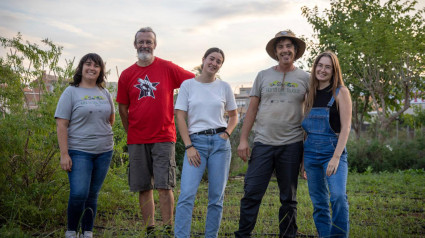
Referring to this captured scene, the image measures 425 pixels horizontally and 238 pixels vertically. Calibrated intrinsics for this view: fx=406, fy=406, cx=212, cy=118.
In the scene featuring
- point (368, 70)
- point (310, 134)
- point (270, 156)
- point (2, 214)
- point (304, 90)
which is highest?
point (368, 70)

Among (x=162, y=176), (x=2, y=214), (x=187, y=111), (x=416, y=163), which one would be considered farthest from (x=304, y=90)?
(x=416, y=163)

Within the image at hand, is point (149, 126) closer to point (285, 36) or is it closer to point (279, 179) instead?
point (279, 179)

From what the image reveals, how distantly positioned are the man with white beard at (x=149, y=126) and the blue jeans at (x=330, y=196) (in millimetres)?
1433

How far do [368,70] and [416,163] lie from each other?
18.0ft

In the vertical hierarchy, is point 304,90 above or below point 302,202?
above

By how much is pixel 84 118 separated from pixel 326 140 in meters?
2.24

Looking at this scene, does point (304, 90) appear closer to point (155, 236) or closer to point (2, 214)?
point (155, 236)

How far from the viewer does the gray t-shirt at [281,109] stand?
3.76 m

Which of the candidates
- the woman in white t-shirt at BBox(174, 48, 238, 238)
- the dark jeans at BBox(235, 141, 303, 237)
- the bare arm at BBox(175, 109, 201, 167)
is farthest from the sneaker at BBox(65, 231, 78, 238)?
the dark jeans at BBox(235, 141, 303, 237)

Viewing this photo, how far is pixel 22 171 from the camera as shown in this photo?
475 cm

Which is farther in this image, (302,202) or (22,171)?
(302,202)

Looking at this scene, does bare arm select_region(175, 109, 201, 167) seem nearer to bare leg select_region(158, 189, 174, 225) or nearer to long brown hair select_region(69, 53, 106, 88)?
bare leg select_region(158, 189, 174, 225)

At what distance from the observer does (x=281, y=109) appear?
148 inches

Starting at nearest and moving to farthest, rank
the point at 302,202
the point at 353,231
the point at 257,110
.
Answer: the point at 257,110 → the point at 353,231 → the point at 302,202
